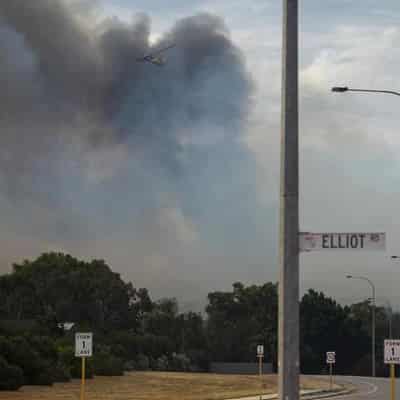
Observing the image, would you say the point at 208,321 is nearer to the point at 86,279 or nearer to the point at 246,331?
the point at 246,331

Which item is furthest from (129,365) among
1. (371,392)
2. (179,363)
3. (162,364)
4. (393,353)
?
(393,353)

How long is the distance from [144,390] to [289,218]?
48.4 meters

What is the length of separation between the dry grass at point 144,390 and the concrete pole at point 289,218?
125 feet

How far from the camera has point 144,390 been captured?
2349 inches

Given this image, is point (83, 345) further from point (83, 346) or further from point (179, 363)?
point (179, 363)

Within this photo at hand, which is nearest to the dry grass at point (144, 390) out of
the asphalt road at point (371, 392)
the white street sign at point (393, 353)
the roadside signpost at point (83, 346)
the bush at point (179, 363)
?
the asphalt road at point (371, 392)

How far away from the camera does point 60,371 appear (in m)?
65.3

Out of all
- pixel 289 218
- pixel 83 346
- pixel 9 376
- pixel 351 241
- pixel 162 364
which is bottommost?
pixel 162 364

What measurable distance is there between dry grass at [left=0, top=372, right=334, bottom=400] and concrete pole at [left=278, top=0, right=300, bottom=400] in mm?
38162

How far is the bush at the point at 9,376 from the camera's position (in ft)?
177

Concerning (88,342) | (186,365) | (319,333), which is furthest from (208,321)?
(88,342)

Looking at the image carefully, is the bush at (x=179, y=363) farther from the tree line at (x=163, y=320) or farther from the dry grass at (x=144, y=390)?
the dry grass at (x=144, y=390)

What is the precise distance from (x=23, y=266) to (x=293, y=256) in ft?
393

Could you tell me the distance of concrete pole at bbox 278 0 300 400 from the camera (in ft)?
41.3
